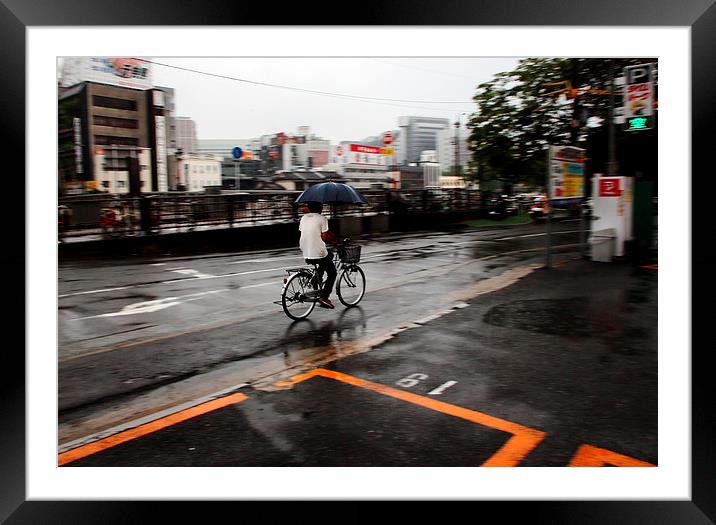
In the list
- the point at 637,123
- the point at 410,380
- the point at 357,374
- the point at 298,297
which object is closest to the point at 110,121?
the point at 637,123

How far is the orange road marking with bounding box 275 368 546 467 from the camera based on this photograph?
4098 mm

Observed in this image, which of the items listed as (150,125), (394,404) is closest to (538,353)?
(394,404)

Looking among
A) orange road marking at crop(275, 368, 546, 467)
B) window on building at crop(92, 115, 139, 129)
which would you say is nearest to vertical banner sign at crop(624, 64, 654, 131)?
orange road marking at crop(275, 368, 546, 467)

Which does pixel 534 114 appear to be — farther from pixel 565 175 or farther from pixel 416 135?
pixel 416 135

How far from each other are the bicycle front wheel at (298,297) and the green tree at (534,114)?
10569mm

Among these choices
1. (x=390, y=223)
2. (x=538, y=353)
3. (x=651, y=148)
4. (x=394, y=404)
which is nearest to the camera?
(x=394, y=404)

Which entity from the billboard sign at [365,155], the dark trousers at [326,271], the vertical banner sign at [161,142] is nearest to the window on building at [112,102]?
the vertical banner sign at [161,142]

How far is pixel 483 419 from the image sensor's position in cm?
473

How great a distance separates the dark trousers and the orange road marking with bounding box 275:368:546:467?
2.56m

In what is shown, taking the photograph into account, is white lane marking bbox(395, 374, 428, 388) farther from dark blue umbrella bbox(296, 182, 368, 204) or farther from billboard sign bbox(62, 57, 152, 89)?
billboard sign bbox(62, 57, 152, 89)
